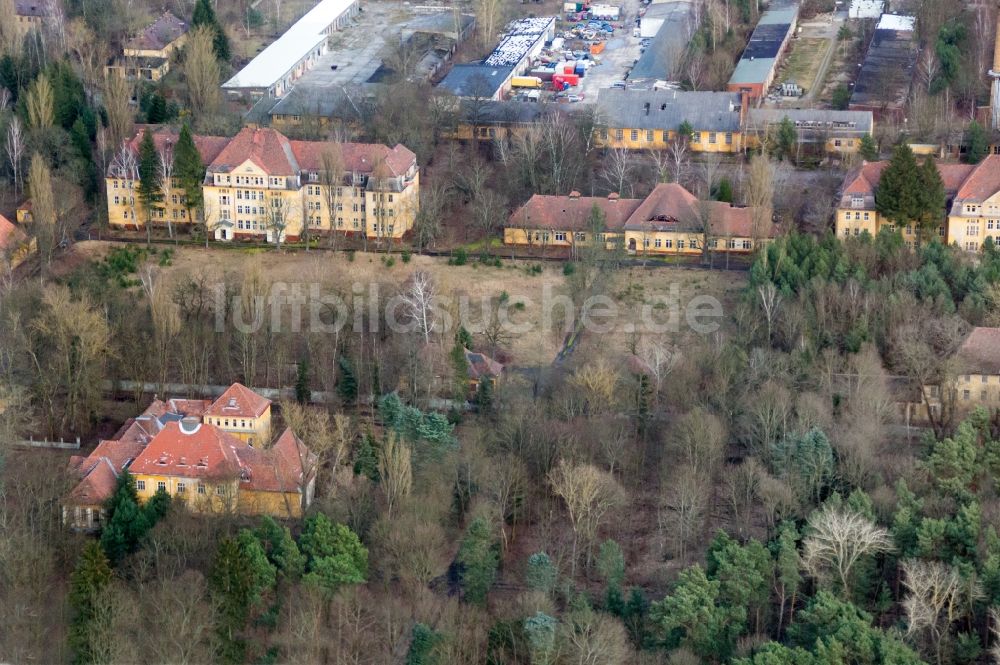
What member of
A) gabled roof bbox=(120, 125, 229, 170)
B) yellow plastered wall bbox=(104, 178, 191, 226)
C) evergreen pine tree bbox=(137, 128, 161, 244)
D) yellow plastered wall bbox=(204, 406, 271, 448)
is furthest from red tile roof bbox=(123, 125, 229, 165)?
yellow plastered wall bbox=(204, 406, 271, 448)

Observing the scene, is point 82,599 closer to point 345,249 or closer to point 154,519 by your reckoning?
point 154,519

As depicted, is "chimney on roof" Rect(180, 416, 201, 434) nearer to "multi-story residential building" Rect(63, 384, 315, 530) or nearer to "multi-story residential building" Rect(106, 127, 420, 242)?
"multi-story residential building" Rect(63, 384, 315, 530)

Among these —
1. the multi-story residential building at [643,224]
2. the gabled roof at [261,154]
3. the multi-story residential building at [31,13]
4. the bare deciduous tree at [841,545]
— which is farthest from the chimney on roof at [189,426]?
the multi-story residential building at [31,13]

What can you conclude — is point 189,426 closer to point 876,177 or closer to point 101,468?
A: point 101,468

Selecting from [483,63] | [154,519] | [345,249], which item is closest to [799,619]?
[154,519]

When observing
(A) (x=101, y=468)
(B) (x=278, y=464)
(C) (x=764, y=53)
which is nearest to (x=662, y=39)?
(C) (x=764, y=53)
